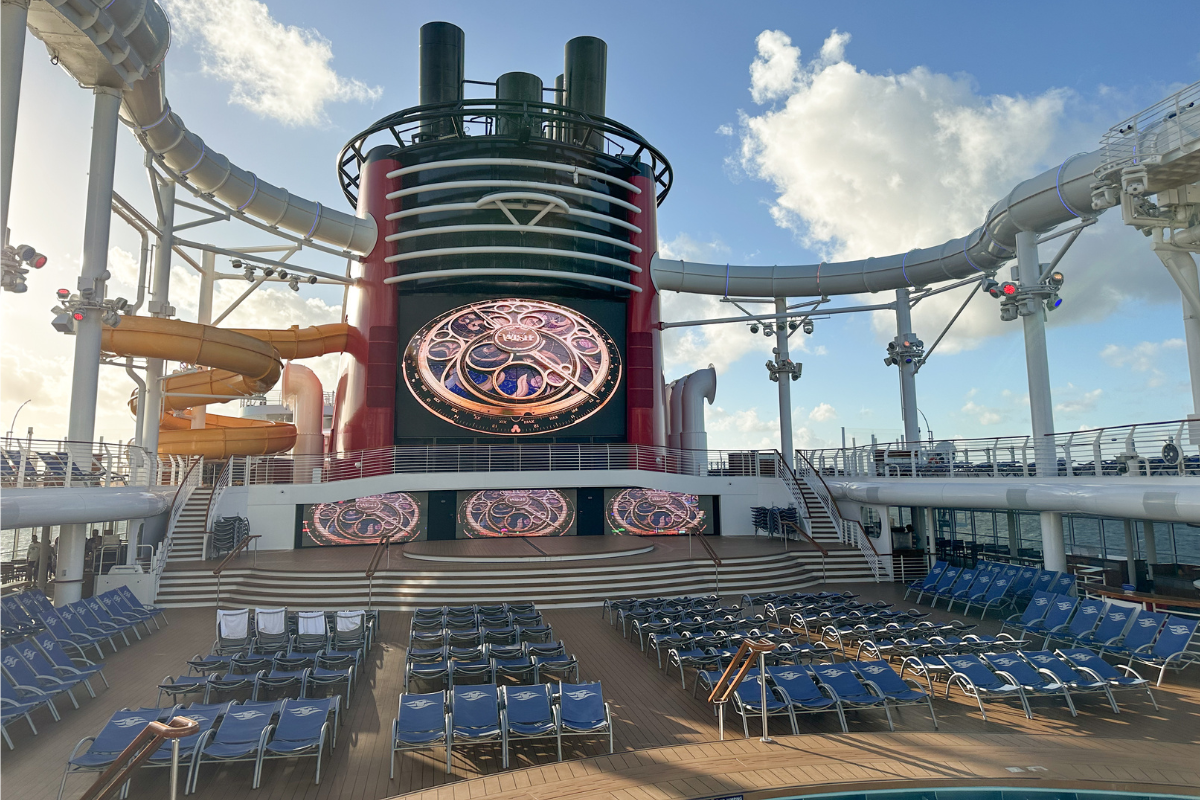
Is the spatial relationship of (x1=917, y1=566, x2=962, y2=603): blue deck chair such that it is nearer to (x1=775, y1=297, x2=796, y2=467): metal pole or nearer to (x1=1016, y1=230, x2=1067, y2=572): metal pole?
(x1=1016, y1=230, x2=1067, y2=572): metal pole

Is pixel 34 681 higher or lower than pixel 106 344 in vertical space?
lower

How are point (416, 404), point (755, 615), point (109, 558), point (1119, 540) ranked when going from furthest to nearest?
point (1119, 540) < point (416, 404) < point (109, 558) < point (755, 615)

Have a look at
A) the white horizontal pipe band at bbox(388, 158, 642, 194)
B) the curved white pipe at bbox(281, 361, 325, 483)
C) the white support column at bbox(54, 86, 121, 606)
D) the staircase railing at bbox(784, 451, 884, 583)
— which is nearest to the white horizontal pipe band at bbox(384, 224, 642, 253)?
the white horizontal pipe band at bbox(388, 158, 642, 194)

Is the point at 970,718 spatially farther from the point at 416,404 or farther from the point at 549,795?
the point at 416,404

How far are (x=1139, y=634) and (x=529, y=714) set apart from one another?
8.96 metres

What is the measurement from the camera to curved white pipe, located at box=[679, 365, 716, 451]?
2617 centimetres

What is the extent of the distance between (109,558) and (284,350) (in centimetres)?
926

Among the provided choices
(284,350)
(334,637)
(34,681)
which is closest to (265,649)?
(334,637)

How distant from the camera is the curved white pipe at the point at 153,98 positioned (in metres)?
13.6

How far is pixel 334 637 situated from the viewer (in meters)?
11.0

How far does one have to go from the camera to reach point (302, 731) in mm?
7016

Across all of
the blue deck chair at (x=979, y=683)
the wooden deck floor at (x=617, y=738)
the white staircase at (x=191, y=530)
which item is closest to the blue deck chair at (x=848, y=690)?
the wooden deck floor at (x=617, y=738)

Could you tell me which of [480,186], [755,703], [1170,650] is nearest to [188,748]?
[755,703]

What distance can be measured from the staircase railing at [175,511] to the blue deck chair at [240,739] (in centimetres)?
980
